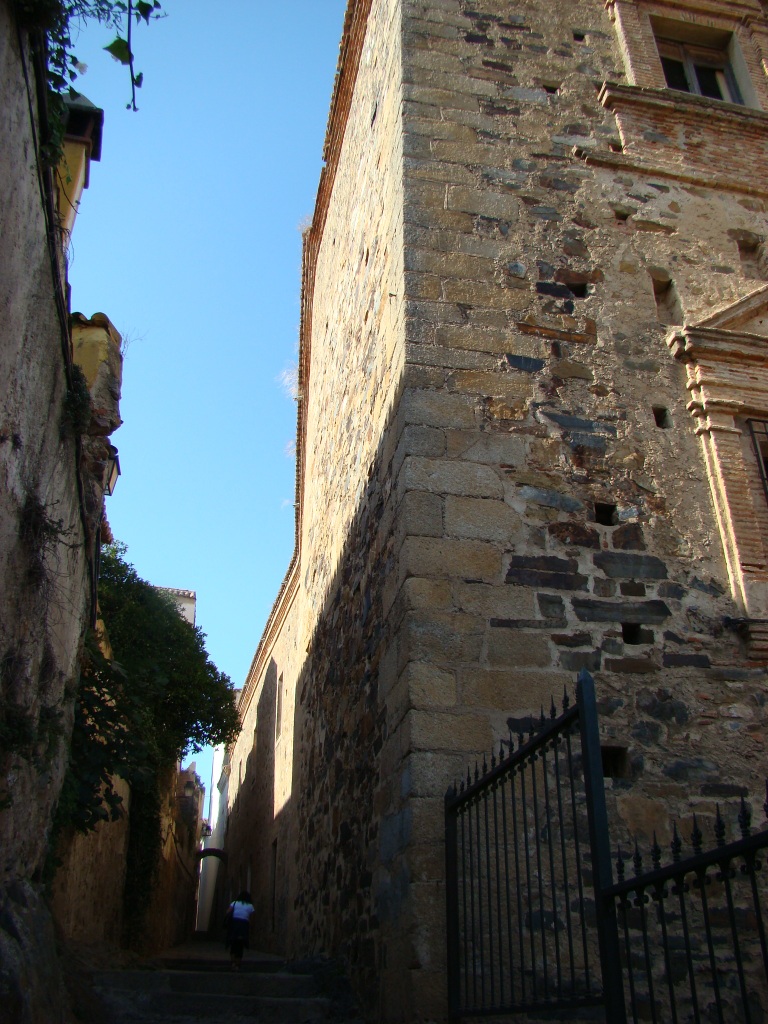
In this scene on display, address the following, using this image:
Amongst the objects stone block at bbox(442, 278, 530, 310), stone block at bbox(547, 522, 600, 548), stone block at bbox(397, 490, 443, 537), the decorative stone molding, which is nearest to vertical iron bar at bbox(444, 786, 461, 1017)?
stone block at bbox(397, 490, 443, 537)

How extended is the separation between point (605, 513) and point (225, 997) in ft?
12.0

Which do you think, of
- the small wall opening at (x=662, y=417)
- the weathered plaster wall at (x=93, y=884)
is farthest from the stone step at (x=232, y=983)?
the small wall opening at (x=662, y=417)

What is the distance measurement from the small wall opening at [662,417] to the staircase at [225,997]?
13.4 feet

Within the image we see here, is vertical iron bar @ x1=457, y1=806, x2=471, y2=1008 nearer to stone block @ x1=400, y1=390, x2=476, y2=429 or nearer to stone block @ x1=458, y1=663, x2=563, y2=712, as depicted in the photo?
stone block @ x1=458, y1=663, x2=563, y2=712

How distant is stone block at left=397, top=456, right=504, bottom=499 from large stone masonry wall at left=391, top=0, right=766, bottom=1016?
13 millimetres

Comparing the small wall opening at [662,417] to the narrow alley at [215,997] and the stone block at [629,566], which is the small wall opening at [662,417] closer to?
the stone block at [629,566]

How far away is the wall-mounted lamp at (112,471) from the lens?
6.69 metres

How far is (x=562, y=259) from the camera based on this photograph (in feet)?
21.5

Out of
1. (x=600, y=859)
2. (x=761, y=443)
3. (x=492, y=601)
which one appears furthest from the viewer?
(x=761, y=443)

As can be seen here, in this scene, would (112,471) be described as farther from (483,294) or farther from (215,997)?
(215,997)

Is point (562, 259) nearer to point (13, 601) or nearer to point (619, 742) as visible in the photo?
point (619, 742)

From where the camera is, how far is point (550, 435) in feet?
19.0

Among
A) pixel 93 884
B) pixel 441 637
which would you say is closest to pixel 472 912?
pixel 441 637

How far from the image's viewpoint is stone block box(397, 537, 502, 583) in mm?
5207
